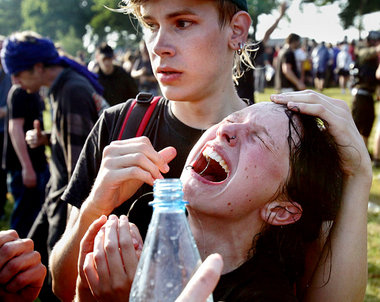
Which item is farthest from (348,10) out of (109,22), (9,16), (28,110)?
(9,16)

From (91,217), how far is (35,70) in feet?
9.96

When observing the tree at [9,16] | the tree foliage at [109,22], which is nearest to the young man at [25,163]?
the tree foliage at [109,22]

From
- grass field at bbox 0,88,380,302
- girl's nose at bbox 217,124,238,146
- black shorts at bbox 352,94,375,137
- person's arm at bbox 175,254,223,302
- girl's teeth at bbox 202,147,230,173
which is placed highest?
girl's nose at bbox 217,124,238,146

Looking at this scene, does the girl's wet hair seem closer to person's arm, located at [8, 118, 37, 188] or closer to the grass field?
the grass field

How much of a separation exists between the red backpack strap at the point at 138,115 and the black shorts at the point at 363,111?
741 centimetres

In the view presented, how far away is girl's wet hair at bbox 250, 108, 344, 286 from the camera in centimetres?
167

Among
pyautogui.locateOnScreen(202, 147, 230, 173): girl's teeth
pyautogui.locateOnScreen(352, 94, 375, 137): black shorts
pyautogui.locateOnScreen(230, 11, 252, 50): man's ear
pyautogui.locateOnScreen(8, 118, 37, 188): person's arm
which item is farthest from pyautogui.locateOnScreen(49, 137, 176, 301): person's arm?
pyautogui.locateOnScreen(352, 94, 375, 137): black shorts

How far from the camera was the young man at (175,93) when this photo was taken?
201 cm

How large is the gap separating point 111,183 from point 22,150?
12.6 ft

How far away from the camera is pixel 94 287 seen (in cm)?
141

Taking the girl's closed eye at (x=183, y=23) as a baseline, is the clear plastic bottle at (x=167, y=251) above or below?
below

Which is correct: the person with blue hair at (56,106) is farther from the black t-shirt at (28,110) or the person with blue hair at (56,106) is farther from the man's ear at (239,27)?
the man's ear at (239,27)

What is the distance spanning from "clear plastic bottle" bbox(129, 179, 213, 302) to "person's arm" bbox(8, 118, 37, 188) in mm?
4367

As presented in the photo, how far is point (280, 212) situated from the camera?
5.45ft
